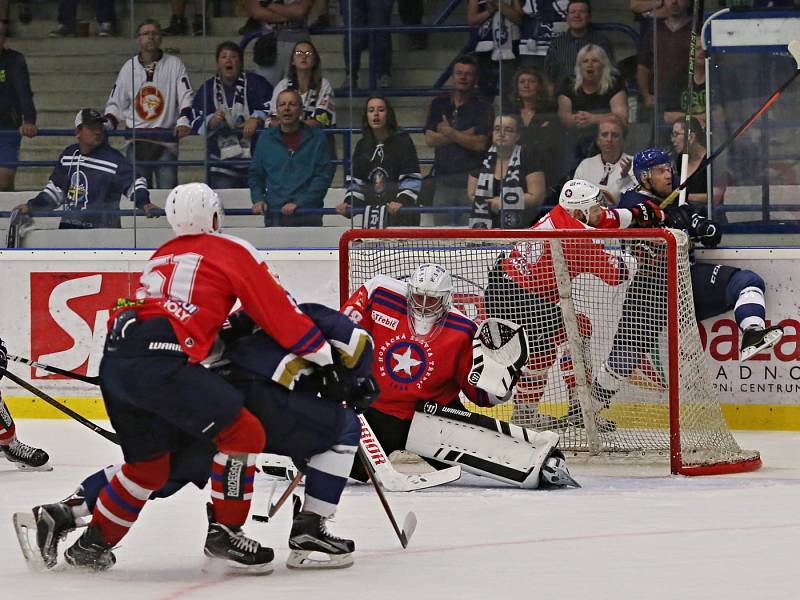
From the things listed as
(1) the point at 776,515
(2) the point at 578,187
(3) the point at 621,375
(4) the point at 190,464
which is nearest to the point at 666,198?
(2) the point at 578,187

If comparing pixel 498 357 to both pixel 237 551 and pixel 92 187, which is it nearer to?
pixel 237 551

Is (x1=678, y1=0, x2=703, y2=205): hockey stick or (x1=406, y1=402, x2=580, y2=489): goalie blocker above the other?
(x1=678, y1=0, x2=703, y2=205): hockey stick

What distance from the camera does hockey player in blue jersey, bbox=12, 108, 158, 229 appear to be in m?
7.43

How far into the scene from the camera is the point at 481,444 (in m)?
5.18

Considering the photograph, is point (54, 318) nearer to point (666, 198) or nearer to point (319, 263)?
point (319, 263)

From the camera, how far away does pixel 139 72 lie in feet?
24.9

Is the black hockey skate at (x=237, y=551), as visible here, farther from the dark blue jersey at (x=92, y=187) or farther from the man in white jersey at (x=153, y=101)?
the man in white jersey at (x=153, y=101)

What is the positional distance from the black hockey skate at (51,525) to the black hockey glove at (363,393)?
0.72 metres

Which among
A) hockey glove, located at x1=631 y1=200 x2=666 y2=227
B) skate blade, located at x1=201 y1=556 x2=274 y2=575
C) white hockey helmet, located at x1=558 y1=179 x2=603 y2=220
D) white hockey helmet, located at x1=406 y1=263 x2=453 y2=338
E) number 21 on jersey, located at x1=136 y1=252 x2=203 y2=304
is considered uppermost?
white hockey helmet, located at x1=558 y1=179 x2=603 y2=220

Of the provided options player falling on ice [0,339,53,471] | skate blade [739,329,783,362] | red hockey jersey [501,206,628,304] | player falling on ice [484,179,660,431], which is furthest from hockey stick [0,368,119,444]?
skate blade [739,329,783,362]

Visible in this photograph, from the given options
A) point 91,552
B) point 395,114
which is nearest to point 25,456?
point 91,552

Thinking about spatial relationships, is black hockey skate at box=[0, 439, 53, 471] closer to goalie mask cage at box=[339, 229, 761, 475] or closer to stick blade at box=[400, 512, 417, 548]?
goalie mask cage at box=[339, 229, 761, 475]

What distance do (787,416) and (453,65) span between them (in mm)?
2234

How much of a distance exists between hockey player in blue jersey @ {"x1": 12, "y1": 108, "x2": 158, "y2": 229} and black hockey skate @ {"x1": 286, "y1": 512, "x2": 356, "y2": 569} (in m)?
3.83
